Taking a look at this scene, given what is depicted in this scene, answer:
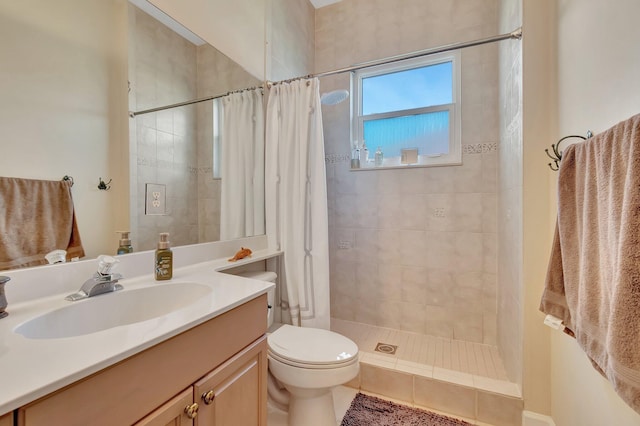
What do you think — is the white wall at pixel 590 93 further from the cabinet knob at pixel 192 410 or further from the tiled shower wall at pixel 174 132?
the tiled shower wall at pixel 174 132

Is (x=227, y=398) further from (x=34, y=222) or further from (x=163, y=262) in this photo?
(x=34, y=222)

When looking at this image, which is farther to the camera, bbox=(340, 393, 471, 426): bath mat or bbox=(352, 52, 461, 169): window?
bbox=(352, 52, 461, 169): window

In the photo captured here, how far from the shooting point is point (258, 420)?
0.98 metres

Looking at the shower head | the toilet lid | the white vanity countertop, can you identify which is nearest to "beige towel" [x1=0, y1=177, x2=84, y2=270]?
the white vanity countertop

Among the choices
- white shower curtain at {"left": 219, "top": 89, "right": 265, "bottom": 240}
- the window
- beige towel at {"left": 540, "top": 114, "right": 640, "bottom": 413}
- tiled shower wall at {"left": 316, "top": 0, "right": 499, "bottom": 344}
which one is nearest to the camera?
beige towel at {"left": 540, "top": 114, "right": 640, "bottom": 413}

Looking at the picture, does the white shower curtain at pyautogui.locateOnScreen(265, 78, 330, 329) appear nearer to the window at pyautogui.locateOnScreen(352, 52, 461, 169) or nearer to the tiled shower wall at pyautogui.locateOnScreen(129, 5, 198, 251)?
the tiled shower wall at pyautogui.locateOnScreen(129, 5, 198, 251)

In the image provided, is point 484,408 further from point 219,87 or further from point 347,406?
point 219,87

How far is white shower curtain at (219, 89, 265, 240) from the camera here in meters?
1.68

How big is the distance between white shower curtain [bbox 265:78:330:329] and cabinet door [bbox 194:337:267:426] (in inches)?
31.6

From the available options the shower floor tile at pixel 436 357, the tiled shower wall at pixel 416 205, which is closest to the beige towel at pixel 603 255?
the shower floor tile at pixel 436 357

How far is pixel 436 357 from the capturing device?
1823mm

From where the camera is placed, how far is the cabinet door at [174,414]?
627 mm

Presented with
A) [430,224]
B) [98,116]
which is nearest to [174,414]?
[98,116]

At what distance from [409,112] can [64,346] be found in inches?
93.4
